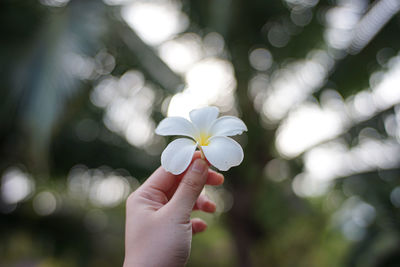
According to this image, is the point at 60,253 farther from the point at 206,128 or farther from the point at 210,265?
the point at 206,128

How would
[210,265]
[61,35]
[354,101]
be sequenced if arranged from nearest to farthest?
[61,35], [354,101], [210,265]

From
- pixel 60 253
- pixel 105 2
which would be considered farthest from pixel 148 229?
pixel 60 253

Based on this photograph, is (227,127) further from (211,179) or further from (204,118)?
(211,179)

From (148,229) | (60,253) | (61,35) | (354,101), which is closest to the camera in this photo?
(148,229)

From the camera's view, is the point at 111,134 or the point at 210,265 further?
the point at 210,265

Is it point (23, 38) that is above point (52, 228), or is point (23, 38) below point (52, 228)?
above

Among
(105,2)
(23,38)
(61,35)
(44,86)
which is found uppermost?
(105,2)

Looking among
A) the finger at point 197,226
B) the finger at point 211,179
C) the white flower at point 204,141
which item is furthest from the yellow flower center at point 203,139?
the finger at point 197,226
